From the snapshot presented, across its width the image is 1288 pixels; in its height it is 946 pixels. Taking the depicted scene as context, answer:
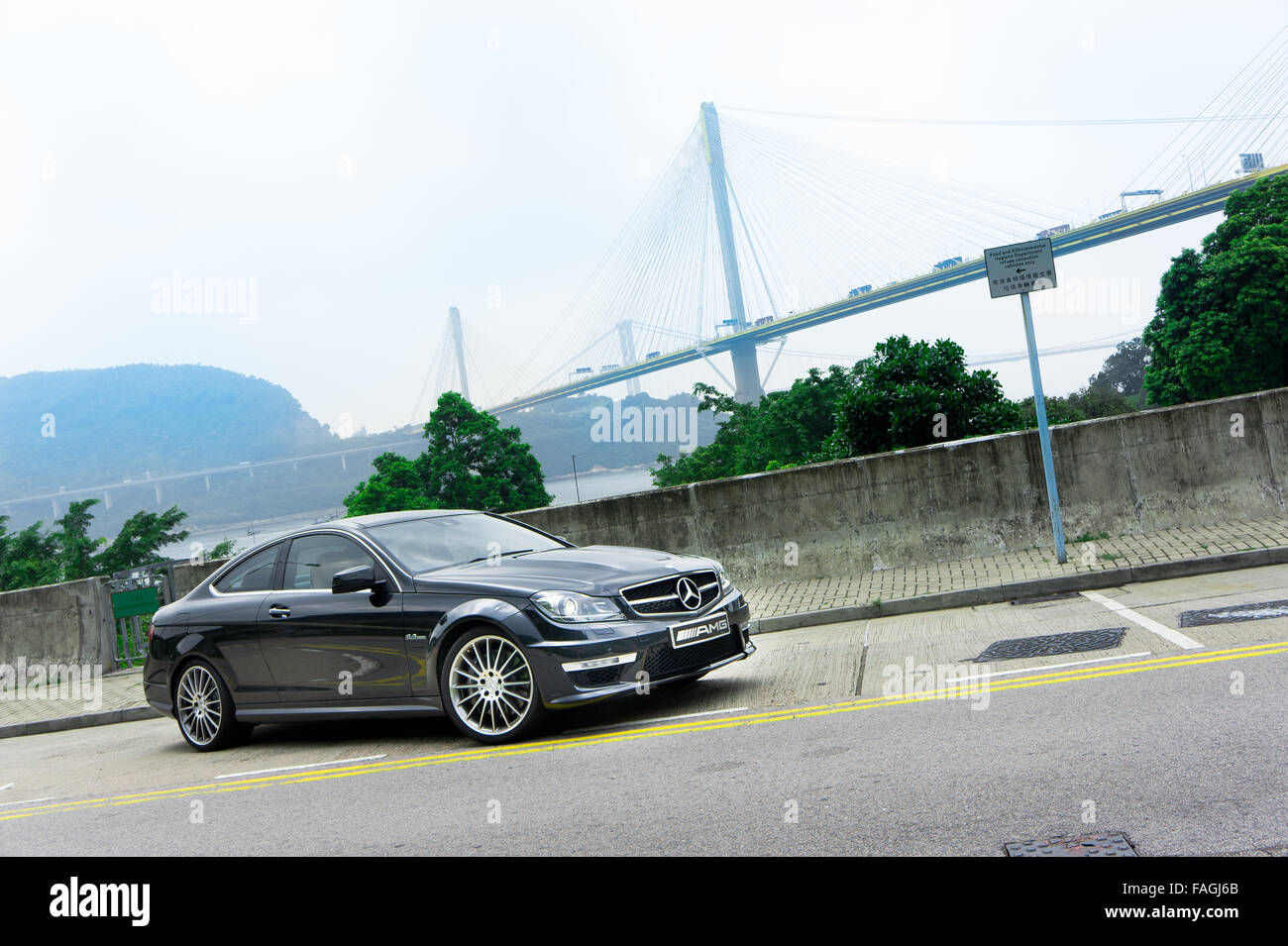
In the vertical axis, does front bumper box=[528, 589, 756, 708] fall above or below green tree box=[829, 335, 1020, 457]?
below

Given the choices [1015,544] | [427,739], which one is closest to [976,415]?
[1015,544]

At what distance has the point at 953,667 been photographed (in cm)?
721

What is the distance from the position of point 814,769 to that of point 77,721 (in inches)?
352

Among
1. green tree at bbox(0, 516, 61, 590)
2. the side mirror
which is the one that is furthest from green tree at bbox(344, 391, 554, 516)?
the side mirror

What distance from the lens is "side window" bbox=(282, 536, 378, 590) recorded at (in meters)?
7.50

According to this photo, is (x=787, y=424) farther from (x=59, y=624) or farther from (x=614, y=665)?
(x=614, y=665)

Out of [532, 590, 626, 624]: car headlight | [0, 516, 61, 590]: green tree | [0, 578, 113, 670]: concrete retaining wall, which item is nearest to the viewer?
[532, 590, 626, 624]: car headlight

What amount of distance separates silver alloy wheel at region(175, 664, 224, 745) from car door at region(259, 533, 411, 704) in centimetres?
76

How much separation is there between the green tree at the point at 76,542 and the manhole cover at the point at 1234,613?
4511cm

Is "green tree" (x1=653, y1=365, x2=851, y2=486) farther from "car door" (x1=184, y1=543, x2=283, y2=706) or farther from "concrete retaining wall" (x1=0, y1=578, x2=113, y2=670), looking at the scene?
"car door" (x1=184, y1=543, x2=283, y2=706)

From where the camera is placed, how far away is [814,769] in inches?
202
